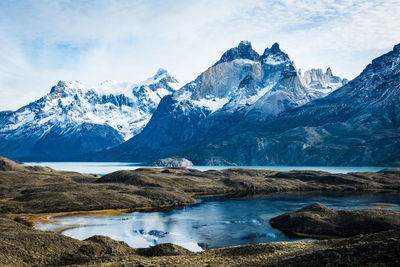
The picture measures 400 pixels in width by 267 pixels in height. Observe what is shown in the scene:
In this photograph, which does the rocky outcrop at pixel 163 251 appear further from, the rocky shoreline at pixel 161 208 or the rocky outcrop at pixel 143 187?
the rocky outcrop at pixel 143 187

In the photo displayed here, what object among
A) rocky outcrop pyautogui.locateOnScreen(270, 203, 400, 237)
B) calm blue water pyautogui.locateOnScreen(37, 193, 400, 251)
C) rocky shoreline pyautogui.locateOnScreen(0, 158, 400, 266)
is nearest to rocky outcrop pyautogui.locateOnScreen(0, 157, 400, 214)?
rocky shoreline pyautogui.locateOnScreen(0, 158, 400, 266)

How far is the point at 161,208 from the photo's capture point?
105 meters

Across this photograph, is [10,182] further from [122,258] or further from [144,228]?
[122,258]

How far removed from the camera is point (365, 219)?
68.8 m

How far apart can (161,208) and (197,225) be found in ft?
90.4

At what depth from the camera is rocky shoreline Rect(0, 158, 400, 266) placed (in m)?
36.9

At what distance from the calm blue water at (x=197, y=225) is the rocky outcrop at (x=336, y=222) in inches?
156

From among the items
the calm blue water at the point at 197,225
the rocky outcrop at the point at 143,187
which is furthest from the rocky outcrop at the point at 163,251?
the rocky outcrop at the point at 143,187

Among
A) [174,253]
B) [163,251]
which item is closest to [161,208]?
[163,251]

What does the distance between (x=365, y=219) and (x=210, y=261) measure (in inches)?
1499

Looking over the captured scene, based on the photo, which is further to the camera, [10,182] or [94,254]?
[10,182]

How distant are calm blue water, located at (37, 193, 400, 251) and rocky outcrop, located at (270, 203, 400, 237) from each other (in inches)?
156

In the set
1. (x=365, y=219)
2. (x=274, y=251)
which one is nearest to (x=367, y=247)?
(x=274, y=251)

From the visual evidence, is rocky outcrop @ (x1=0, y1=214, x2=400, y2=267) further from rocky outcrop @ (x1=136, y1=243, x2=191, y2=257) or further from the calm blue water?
the calm blue water
